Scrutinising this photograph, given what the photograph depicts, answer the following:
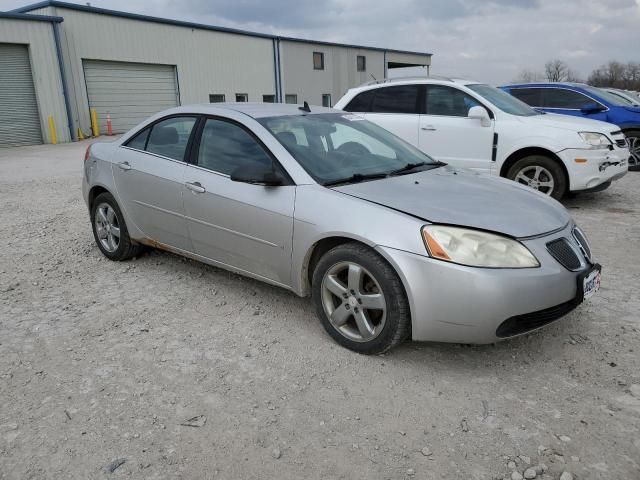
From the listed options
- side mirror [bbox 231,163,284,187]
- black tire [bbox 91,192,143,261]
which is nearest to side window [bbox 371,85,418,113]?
black tire [bbox 91,192,143,261]

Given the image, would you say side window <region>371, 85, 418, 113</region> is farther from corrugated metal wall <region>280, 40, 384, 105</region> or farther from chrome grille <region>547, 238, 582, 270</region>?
corrugated metal wall <region>280, 40, 384, 105</region>

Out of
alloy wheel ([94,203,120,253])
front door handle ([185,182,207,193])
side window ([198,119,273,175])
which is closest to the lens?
side window ([198,119,273,175])

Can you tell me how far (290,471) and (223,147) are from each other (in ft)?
7.98

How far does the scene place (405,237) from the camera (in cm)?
285

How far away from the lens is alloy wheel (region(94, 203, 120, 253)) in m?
4.84

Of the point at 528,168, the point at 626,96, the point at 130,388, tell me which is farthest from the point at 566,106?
the point at 130,388

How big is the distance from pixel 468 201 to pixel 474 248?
19.4 inches

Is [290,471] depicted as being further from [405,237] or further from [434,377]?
[405,237]

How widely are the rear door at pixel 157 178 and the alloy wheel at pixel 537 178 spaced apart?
14.8 ft

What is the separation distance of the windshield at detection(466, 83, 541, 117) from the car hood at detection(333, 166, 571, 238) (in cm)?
368

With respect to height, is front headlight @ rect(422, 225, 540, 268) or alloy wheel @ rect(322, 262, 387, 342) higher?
front headlight @ rect(422, 225, 540, 268)

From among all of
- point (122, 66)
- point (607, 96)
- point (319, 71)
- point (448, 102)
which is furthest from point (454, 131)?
point (319, 71)

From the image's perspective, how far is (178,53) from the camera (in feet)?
75.9

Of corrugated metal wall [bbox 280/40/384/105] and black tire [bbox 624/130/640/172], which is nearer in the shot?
black tire [bbox 624/130/640/172]
